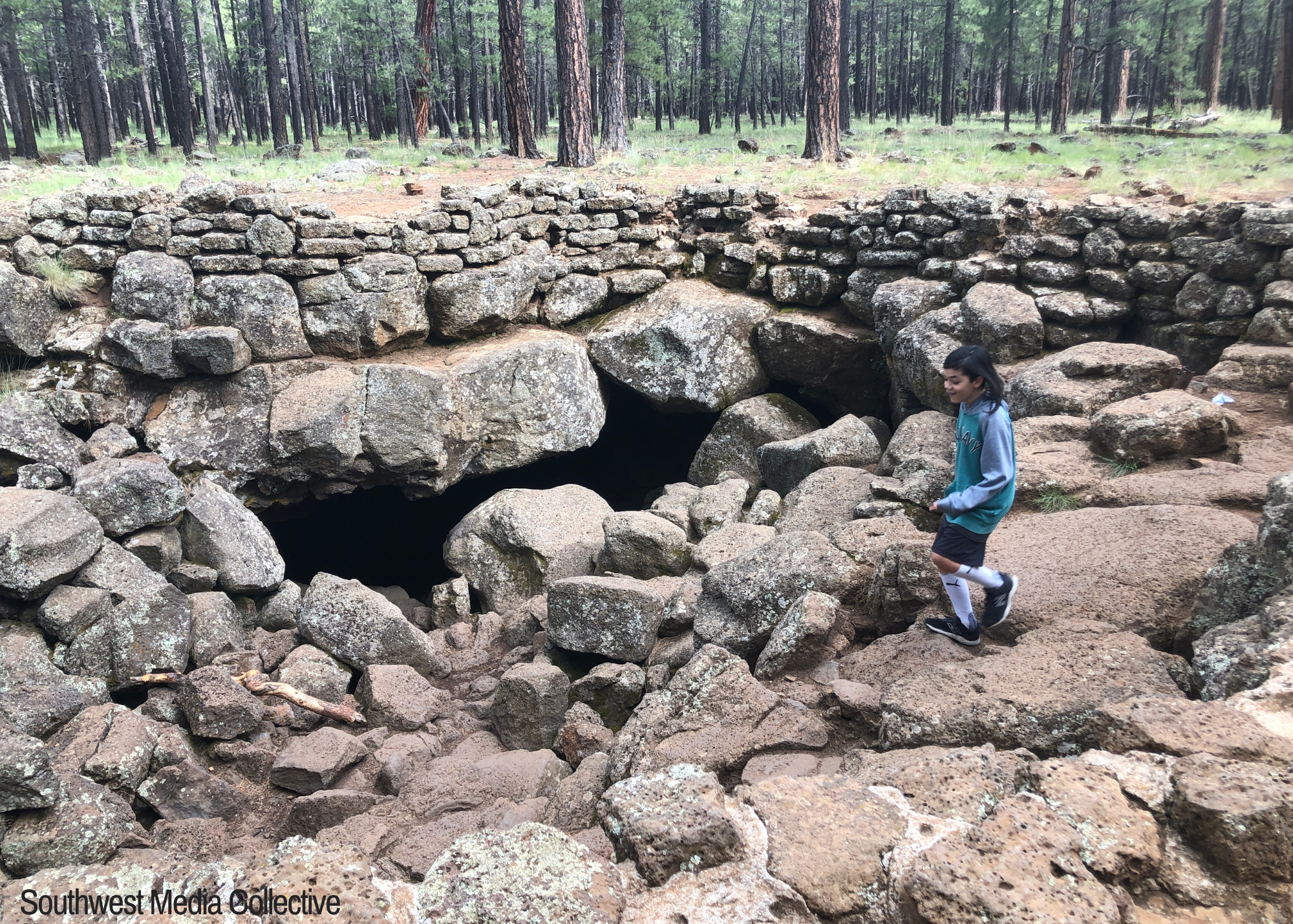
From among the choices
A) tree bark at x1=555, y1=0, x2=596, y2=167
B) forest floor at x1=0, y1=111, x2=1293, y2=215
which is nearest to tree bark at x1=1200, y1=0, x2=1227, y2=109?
forest floor at x1=0, y1=111, x2=1293, y2=215

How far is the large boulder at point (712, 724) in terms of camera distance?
381 cm

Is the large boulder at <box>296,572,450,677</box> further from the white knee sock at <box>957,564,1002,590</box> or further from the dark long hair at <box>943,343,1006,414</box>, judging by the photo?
the dark long hair at <box>943,343,1006,414</box>

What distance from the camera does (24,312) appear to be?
7574 mm

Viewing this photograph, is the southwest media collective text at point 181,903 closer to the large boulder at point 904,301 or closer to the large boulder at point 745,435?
the large boulder at point 745,435

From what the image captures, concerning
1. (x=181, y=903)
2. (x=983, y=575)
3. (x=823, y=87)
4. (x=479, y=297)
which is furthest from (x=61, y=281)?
(x=823, y=87)

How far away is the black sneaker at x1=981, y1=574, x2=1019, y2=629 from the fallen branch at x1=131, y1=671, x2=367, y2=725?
432 cm

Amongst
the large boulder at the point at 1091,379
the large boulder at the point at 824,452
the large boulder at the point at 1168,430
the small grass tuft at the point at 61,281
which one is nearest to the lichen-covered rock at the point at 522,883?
the large boulder at the point at 1168,430

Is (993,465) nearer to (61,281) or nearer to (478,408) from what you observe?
(478,408)

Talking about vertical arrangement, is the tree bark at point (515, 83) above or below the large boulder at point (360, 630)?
above

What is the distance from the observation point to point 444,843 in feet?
13.5

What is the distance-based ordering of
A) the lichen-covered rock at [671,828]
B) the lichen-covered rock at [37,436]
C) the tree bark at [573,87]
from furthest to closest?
the tree bark at [573,87]
the lichen-covered rock at [37,436]
the lichen-covered rock at [671,828]

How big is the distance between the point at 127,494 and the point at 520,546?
3343 mm

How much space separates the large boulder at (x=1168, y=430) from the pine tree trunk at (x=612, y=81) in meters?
11.8

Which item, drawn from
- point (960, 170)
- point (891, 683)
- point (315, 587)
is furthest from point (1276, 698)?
point (960, 170)
